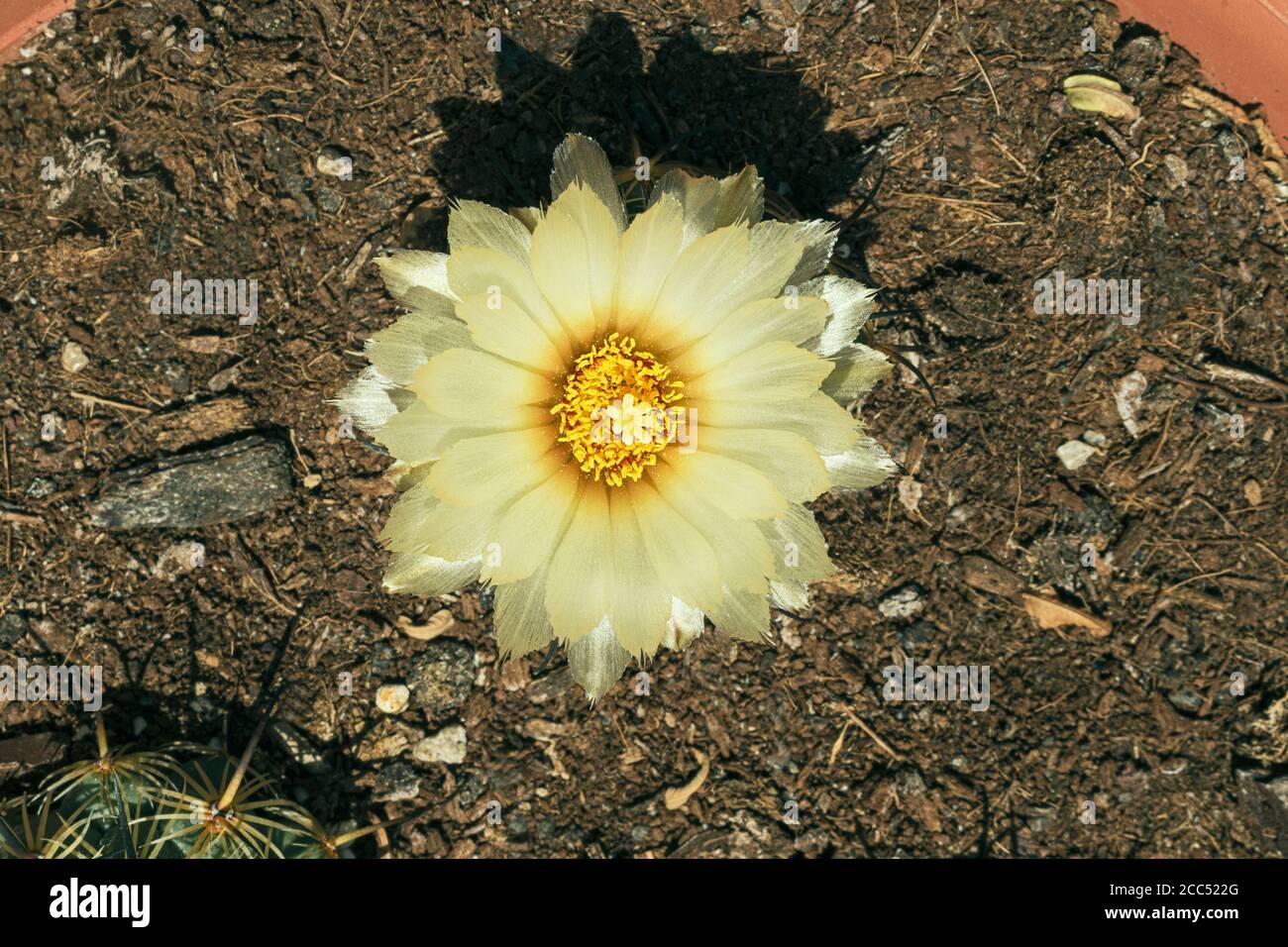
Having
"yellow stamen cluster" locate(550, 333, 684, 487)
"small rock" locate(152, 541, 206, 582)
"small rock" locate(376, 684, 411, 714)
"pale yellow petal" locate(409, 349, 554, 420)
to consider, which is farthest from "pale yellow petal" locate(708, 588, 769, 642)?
"small rock" locate(152, 541, 206, 582)

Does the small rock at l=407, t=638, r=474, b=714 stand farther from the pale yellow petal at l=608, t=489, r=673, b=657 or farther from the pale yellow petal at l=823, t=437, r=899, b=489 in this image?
the pale yellow petal at l=823, t=437, r=899, b=489

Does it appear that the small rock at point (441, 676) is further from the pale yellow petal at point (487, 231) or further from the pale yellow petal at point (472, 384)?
the pale yellow petal at point (487, 231)

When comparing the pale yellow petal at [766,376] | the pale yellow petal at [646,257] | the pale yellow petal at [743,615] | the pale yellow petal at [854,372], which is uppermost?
the pale yellow petal at [646,257]

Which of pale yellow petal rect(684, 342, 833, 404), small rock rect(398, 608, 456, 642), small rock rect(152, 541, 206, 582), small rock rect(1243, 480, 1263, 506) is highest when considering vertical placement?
pale yellow petal rect(684, 342, 833, 404)

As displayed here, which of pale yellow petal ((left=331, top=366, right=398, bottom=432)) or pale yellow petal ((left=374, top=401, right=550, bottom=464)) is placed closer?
pale yellow petal ((left=374, top=401, right=550, bottom=464))

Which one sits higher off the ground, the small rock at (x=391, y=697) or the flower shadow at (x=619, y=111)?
the flower shadow at (x=619, y=111)

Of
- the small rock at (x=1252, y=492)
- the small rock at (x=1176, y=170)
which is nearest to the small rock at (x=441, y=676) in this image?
the small rock at (x=1252, y=492)
